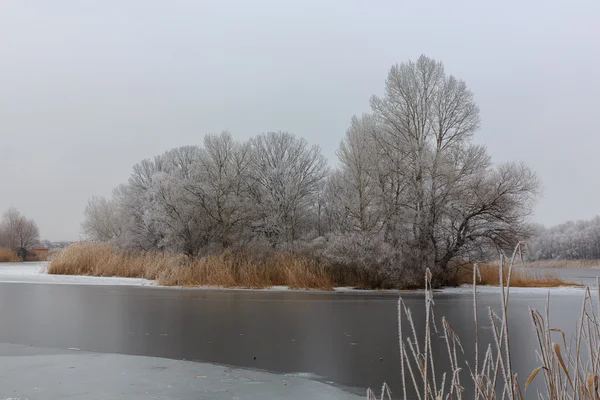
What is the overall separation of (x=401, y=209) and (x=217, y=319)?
45.6 feet

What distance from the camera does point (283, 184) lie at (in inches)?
1116

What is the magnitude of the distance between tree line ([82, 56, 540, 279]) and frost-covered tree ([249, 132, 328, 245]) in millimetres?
59

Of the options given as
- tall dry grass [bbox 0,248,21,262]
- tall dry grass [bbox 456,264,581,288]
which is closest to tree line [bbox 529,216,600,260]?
tall dry grass [bbox 456,264,581,288]

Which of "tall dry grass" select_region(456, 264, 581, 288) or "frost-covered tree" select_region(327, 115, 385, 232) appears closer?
"tall dry grass" select_region(456, 264, 581, 288)

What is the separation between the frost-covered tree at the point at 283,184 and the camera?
2773cm

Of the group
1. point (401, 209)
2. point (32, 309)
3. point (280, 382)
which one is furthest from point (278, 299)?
point (280, 382)

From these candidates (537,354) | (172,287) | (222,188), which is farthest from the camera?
(222,188)

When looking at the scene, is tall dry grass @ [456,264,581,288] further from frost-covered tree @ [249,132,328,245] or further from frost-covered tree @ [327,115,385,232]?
frost-covered tree @ [249,132,328,245]

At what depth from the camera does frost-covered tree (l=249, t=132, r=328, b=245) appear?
91.0 ft

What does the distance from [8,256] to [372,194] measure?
3985cm

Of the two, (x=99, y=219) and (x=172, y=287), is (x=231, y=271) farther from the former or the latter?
(x=99, y=219)

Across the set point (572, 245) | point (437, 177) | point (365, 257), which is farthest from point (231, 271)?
point (572, 245)

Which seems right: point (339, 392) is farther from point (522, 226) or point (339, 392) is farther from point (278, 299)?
point (522, 226)

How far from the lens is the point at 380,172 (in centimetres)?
2486
